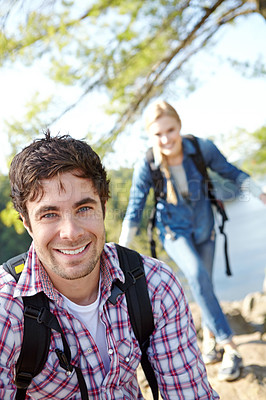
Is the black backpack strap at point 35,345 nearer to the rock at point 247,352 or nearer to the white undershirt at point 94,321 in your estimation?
the white undershirt at point 94,321

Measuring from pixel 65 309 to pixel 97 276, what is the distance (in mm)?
246

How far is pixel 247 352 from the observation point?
2945 millimetres

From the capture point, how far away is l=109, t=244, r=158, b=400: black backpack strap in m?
1.54

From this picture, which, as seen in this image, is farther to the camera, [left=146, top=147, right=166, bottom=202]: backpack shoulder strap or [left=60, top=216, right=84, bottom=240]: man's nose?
[left=146, top=147, right=166, bottom=202]: backpack shoulder strap

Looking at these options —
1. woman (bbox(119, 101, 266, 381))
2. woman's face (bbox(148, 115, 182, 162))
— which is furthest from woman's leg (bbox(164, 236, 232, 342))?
woman's face (bbox(148, 115, 182, 162))

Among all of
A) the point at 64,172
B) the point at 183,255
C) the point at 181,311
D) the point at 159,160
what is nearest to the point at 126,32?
the point at 159,160

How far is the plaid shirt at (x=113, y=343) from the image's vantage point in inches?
54.5

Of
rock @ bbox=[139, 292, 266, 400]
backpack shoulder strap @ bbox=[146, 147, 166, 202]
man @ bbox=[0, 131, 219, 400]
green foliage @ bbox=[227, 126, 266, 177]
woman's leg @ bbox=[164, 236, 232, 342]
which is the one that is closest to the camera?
man @ bbox=[0, 131, 219, 400]

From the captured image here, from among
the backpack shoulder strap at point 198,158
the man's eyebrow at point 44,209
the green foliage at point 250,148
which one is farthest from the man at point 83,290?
the green foliage at point 250,148

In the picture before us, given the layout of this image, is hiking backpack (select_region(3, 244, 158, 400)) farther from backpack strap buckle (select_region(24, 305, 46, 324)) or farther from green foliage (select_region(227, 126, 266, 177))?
green foliage (select_region(227, 126, 266, 177))

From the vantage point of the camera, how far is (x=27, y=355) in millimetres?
1352

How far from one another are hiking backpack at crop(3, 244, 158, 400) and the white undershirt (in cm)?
11

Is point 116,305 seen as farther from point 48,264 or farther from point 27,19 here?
point 27,19

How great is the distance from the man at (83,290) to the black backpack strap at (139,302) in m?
0.03
